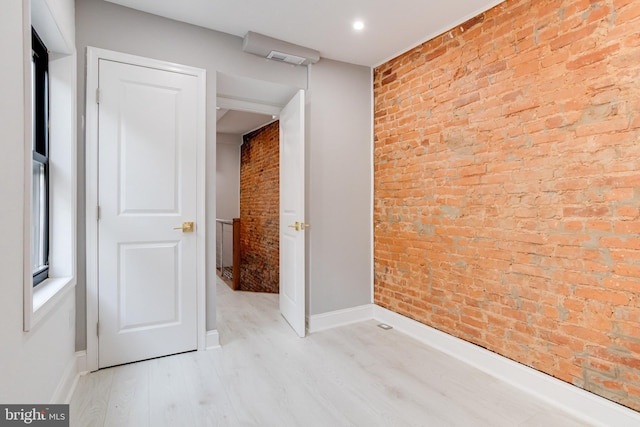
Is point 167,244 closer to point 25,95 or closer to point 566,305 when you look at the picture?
point 25,95

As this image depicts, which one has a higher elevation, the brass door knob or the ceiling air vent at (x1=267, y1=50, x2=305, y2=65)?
the ceiling air vent at (x1=267, y1=50, x2=305, y2=65)

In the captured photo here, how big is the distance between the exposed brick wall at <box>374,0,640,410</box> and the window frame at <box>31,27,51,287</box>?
2.75 meters

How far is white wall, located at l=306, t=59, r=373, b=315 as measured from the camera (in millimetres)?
3105

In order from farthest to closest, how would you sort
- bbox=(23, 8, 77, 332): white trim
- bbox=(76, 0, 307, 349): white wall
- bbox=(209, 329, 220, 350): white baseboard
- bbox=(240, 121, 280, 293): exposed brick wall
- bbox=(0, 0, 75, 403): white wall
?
1. bbox=(240, 121, 280, 293): exposed brick wall
2. bbox=(209, 329, 220, 350): white baseboard
3. bbox=(76, 0, 307, 349): white wall
4. bbox=(23, 8, 77, 332): white trim
5. bbox=(0, 0, 75, 403): white wall

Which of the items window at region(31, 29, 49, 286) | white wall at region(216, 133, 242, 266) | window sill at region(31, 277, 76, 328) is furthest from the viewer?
white wall at region(216, 133, 242, 266)

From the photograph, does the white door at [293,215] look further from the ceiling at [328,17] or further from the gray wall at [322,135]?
the ceiling at [328,17]

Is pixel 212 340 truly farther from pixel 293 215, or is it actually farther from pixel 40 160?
pixel 40 160

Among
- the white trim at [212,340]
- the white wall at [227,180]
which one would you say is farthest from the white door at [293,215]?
the white wall at [227,180]

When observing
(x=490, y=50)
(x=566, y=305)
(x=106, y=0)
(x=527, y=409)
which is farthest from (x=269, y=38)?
(x=527, y=409)

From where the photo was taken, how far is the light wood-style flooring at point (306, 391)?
69.5 inches

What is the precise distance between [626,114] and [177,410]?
9.84ft

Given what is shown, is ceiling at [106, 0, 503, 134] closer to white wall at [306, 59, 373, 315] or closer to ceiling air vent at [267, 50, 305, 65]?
ceiling air vent at [267, 50, 305, 65]

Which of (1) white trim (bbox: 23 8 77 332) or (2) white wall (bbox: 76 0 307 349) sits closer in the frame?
(1) white trim (bbox: 23 8 77 332)
